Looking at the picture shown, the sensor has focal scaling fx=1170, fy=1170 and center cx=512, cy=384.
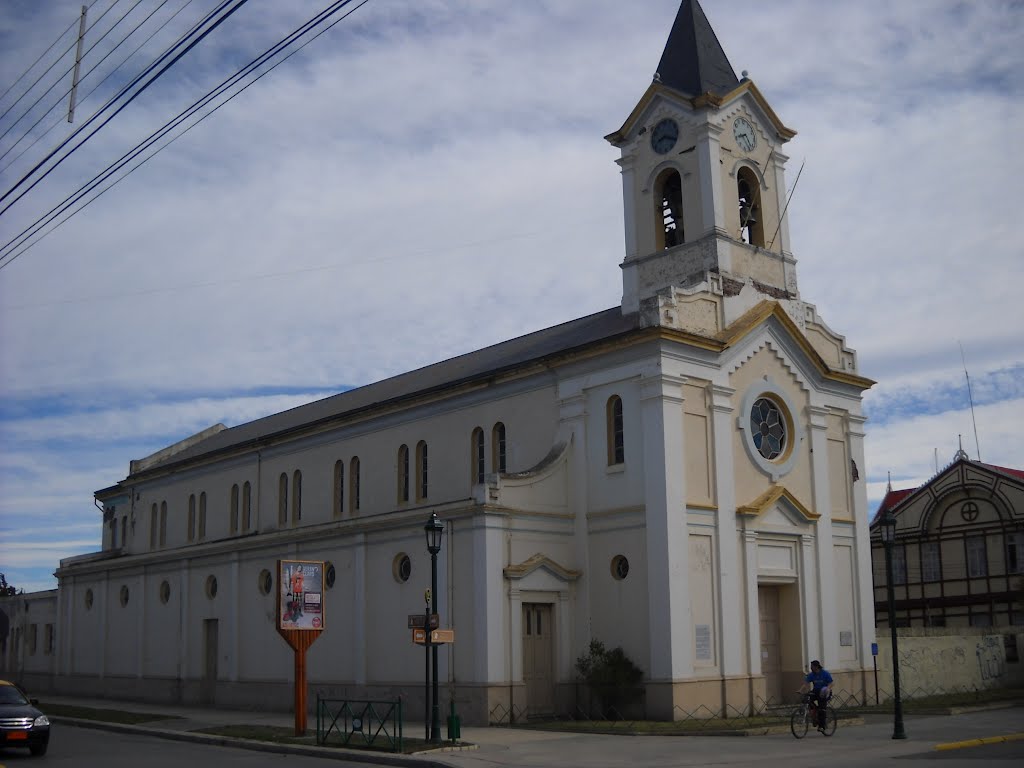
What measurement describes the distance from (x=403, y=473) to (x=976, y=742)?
2053 centimetres

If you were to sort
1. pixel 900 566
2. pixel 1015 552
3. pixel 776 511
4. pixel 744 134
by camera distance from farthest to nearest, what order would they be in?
pixel 900 566 → pixel 1015 552 → pixel 744 134 → pixel 776 511

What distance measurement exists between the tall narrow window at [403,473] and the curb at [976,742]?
19.7 meters

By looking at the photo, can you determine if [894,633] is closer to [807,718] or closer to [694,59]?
[807,718]

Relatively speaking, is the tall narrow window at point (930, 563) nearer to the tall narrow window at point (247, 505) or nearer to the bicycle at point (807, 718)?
the bicycle at point (807, 718)

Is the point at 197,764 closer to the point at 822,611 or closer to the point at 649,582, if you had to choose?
the point at 649,582

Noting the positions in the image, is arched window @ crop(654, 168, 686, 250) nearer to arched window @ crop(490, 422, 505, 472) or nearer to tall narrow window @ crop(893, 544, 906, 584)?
arched window @ crop(490, 422, 505, 472)

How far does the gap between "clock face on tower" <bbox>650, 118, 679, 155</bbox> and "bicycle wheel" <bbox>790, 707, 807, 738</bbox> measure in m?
17.2

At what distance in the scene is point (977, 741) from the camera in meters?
23.8

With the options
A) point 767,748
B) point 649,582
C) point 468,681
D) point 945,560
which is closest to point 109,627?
point 468,681

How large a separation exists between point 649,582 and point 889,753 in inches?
353

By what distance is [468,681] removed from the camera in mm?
29812

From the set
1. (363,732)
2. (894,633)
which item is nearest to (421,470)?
(363,732)

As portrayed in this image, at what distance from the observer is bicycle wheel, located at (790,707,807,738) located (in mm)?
25344

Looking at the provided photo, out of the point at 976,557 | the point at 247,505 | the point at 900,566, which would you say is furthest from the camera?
the point at 900,566
